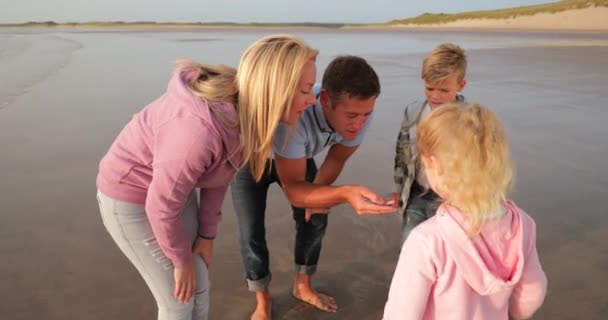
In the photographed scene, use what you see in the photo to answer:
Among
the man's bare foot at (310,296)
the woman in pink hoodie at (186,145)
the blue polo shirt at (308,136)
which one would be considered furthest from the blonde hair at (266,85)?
the man's bare foot at (310,296)

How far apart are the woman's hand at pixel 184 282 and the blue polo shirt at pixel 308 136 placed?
0.71 meters

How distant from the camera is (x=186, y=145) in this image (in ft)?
5.65

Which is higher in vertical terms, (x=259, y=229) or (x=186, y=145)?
(x=186, y=145)

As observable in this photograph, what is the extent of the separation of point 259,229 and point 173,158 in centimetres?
125

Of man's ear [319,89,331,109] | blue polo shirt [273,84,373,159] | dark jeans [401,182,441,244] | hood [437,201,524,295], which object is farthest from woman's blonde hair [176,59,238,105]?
dark jeans [401,182,441,244]

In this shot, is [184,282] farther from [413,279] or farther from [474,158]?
[474,158]

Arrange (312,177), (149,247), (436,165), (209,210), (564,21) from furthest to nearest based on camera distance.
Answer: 1. (564,21)
2. (312,177)
3. (209,210)
4. (149,247)
5. (436,165)

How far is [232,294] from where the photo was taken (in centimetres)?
318

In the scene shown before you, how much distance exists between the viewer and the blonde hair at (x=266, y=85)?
72.9 inches

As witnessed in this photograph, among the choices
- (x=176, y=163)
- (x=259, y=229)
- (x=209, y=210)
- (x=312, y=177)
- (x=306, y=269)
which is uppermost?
(x=176, y=163)

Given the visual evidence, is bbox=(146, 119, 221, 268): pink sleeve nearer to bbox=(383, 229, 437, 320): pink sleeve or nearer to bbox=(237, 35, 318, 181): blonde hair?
bbox=(237, 35, 318, 181): blonde hair

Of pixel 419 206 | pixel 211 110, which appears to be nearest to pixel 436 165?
pixel 211 110

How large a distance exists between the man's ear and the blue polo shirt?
0.04 metres

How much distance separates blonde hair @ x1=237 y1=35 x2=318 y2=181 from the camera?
185 centimetres
